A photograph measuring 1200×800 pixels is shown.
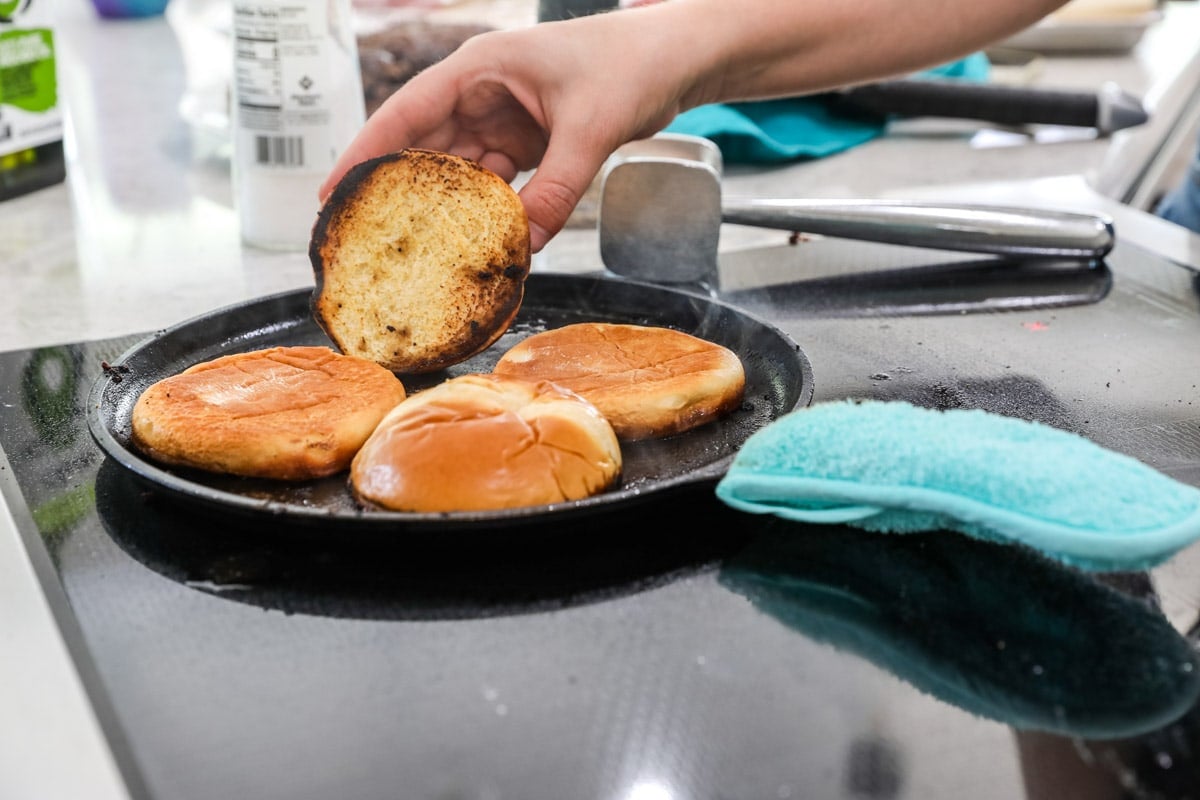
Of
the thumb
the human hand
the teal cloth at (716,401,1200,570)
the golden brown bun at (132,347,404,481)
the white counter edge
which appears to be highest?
the human hand

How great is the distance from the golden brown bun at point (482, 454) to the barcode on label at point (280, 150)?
0.72m

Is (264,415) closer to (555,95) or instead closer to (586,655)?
(586,655)

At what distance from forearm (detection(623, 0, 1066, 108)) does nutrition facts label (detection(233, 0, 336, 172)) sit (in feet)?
1.51

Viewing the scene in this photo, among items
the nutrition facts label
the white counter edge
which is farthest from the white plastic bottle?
the white counter edge

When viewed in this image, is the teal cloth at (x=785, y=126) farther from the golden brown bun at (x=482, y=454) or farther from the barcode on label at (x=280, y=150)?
the golden brown bun at (x=482, y=454)

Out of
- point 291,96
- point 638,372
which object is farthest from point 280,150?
point 638,372

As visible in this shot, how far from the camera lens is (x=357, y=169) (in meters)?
1.08

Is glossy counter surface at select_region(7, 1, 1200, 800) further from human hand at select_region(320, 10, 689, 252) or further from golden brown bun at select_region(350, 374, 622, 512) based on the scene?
human hand at select_region(320, 10, 689, 252)

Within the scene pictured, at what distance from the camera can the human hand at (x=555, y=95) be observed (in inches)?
44.9

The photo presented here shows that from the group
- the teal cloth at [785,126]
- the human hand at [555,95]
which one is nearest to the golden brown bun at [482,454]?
the human hand at [555,95]

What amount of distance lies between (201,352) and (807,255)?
880mm

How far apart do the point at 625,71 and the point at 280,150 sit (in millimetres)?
542

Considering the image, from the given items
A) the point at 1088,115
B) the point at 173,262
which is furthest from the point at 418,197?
the point at 1088,115

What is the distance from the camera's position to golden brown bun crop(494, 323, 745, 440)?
95cm
